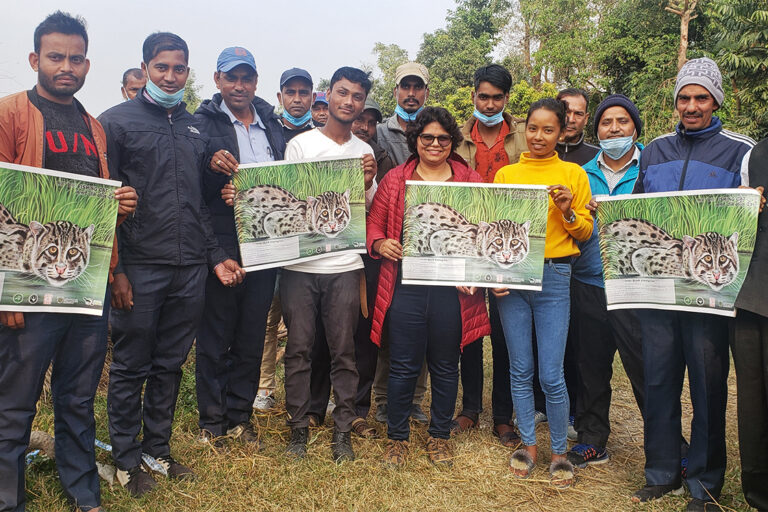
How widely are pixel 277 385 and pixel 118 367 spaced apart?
8.05 ft

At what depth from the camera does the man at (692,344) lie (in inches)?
134

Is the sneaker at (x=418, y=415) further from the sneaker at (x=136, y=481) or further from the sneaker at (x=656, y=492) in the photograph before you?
the sneaker at (x=136, y=481)

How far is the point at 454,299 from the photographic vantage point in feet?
13.1

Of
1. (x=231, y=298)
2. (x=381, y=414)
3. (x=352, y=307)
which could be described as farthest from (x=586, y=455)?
(x=231, y=298)

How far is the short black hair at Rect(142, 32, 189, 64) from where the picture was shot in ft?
11.7

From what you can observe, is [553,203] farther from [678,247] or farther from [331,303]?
[331,303]

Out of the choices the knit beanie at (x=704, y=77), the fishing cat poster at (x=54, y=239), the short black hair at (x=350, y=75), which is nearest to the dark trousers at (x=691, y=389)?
the knit beanie at (x=704, y=77)

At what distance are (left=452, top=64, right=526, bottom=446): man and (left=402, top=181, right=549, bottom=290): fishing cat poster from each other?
90cm

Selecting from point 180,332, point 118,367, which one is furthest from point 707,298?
point 118,367

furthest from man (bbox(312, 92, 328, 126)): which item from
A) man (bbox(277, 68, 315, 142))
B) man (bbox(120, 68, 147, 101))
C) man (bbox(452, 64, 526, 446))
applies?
man (bbox(452, 64, 526, 446))

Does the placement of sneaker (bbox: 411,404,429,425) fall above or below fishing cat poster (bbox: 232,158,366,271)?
below

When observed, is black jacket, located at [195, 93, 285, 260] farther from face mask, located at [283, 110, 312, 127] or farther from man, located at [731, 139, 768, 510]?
man, located at [731, 139, 768, 510]

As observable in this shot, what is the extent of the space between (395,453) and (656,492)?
169 cm

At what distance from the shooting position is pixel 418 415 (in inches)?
197
